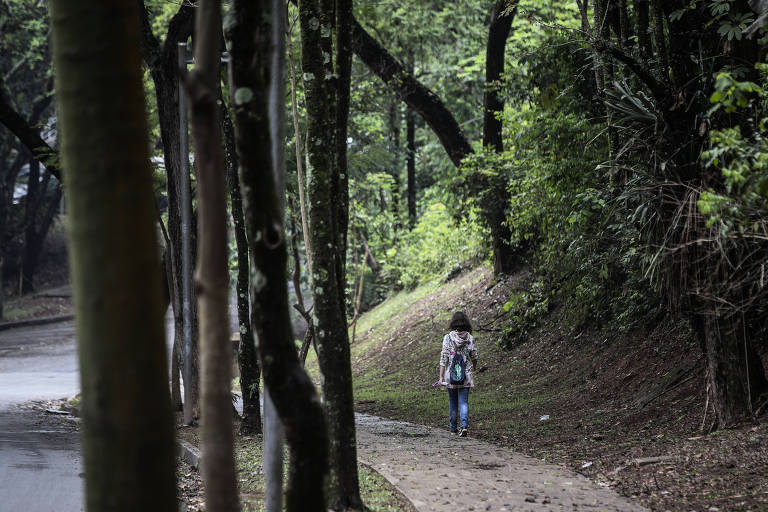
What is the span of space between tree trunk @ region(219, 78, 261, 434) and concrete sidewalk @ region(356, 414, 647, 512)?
64.5 inches

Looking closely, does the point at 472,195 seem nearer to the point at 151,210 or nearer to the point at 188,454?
the point at 188,454

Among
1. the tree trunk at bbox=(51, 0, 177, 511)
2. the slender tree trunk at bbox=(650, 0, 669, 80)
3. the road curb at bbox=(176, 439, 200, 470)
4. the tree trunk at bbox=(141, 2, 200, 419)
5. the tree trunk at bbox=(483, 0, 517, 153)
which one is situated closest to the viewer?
the tree trunk at bbox=(51, 0, 177, 511)

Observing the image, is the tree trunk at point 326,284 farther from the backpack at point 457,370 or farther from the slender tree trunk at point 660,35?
the slender tree trunk at point 660,35

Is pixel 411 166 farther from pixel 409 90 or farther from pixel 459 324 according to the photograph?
pixel 459 324

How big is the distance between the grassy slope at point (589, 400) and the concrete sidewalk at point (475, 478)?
16.2 inches

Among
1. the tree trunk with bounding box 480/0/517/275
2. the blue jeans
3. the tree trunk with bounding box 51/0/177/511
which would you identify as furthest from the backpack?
the tree trunk with bounding box 480/0/517/275

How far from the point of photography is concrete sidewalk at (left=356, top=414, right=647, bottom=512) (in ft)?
23.9

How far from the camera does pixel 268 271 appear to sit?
181 inches

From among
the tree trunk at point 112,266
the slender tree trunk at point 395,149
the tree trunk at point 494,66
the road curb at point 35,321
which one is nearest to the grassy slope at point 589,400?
the tree trunk at point 494,66

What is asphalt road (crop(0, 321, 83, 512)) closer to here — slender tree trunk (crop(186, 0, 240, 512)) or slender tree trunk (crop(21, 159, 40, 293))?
slender tree trunk (crop(186, 0, 240, 512))

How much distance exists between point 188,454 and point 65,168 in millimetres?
7722

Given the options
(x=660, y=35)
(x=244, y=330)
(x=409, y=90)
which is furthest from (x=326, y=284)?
(x=409, y=90)

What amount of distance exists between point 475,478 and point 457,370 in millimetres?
3262

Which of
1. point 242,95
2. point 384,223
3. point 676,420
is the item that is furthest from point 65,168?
point 384,223
